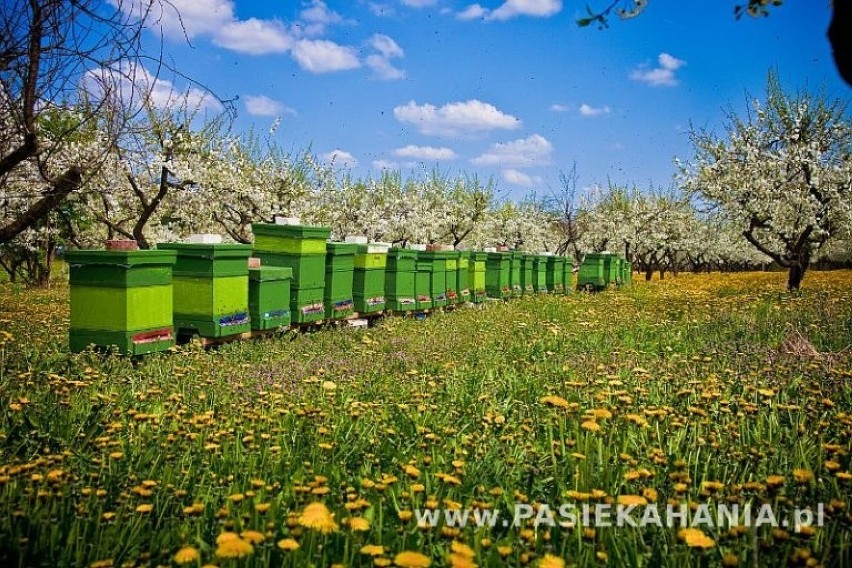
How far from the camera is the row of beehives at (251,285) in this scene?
7.04m

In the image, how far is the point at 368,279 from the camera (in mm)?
11930

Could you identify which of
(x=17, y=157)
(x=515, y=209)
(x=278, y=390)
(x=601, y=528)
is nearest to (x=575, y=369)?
(x=278, y=390)

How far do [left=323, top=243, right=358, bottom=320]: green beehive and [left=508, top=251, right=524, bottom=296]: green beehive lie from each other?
930 cm

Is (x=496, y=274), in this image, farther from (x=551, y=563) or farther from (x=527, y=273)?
(x=551, y=563)

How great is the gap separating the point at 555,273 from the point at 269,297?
55.2 ft

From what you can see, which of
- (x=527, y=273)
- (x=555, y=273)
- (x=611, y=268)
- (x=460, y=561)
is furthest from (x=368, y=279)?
(x=611, y=268)

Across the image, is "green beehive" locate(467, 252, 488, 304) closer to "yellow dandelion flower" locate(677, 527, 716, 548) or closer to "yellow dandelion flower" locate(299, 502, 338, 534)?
"yellow dandelion flower" locate(299, 502, 338, 534)

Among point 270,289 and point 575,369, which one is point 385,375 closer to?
point 575,369

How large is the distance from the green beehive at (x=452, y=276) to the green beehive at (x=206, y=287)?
7.03 m

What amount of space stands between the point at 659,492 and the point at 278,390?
321 centimetres

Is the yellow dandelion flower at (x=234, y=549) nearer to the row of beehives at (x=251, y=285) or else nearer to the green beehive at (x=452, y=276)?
the row of beehives at (x=251, y=285)

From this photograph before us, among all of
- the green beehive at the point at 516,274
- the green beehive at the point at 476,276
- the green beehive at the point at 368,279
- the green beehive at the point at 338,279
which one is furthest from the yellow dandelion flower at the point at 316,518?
the green beehive at the point at 516,274

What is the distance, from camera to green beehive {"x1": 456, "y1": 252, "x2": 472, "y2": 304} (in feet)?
52.5

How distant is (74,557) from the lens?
8.58ft
